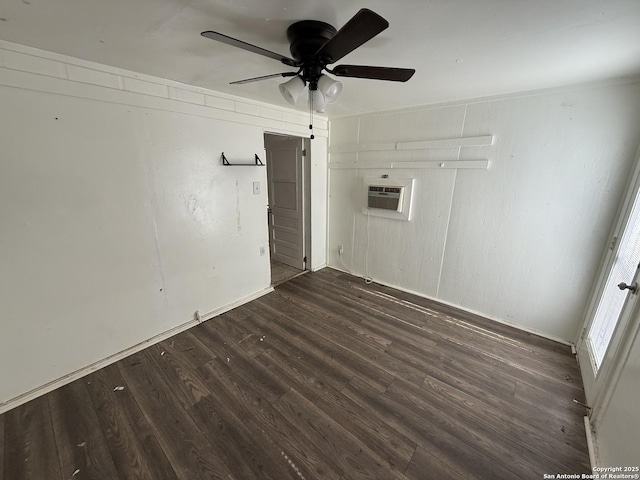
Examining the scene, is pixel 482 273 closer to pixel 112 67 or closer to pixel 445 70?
pixel 445 70

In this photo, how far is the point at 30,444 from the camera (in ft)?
4.83

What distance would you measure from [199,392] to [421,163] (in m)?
3.12

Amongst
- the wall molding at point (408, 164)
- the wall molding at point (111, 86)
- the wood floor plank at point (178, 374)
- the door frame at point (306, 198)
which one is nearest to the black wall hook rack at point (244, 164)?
the wall molding at point (111, 86)

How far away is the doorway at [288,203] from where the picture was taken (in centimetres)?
366

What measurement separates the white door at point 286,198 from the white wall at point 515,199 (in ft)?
2.98

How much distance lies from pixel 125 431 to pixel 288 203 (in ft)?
10.2

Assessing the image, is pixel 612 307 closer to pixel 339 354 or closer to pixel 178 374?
pixel 339 354

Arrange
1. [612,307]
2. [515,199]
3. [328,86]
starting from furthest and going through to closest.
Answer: [515,199], [612,307], [328,86]

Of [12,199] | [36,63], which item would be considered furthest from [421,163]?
[12,199]

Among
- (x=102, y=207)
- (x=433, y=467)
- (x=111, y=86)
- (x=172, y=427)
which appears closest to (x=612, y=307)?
(x=433, y=467)

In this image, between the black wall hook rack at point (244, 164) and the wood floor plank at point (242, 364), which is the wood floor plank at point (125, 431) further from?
the black wall hook rack at point (244, 164)

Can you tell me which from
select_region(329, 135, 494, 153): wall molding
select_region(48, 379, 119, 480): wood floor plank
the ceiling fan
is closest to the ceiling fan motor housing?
the ceiling fan

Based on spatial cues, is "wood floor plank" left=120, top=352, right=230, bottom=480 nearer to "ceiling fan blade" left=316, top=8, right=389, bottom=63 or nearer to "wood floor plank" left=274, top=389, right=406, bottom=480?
"wood floor plank" left=274, top=389, right=406, bottom=480

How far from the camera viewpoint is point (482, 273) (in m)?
2.74
